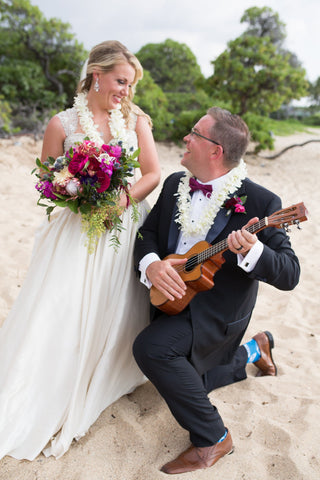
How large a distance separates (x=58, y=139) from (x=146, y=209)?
31.6 inches

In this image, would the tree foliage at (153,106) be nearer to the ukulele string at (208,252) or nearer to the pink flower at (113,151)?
the pink flower at (113,151)

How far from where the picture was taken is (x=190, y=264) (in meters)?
2.45

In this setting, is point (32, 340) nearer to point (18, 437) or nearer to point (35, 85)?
point (18, 437)

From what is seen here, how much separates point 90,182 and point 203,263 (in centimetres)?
81

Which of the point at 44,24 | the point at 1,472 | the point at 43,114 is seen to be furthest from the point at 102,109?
the point at 44,24

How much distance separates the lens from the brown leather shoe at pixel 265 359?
10.4 ft

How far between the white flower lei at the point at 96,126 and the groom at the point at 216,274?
0.48m

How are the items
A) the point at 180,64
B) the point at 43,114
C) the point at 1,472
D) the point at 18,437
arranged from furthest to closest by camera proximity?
the point at 180,64 → the point at 43,114 → the point at 18,437 → the point at 1,472

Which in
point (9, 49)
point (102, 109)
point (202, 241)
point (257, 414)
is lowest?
point (257, 414)

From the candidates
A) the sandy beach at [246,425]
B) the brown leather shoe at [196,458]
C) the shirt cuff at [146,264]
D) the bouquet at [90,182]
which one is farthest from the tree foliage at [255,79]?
the brown leather shoe at [196,458]

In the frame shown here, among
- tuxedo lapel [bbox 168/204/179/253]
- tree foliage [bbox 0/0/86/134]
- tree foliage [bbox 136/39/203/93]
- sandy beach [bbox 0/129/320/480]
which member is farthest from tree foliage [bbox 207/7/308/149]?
tuxedo lapel [bbox 168/204/179/253]

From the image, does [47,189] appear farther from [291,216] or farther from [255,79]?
[255,79]

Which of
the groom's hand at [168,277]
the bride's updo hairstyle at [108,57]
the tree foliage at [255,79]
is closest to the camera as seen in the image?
the groom's hand at [168,277]

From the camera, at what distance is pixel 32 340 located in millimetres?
2486
